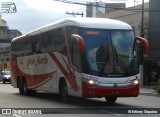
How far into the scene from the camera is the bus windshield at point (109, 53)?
17.9m

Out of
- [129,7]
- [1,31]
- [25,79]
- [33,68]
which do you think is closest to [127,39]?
[33,68]

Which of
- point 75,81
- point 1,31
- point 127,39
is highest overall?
point 127,39

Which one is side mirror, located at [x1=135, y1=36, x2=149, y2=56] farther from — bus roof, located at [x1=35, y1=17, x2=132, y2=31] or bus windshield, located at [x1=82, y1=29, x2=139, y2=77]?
bus roof, located at [x1=35, y1=17, x2=132, y2=31]

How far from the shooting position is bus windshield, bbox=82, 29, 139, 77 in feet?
58.6

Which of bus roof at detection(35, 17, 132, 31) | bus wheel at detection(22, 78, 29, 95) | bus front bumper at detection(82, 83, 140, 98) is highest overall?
bus roof at detection(35, 17, 132, 31)

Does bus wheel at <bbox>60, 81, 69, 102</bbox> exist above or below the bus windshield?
below

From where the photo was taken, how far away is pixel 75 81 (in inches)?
730

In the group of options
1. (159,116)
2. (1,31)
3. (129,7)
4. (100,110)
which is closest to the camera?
(159,116)

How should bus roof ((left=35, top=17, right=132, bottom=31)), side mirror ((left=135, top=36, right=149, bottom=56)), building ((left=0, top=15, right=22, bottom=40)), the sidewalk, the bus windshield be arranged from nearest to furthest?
1. the bus windshield
2. bus roof ((left=35, top=17, right=132, bottom=31))
3. side mirror ((left=135, top=36, right=149, bottom=56))
4. the sidewalk
5. building ((left=0, top=15, right=22, bottom=40))

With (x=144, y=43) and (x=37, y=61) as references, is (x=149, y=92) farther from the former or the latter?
(x=144, y=43)

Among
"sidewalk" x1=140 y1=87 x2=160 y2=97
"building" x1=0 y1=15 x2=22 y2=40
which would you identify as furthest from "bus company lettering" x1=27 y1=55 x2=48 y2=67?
"building" x1=0 y1=15 x2=22 y2=40

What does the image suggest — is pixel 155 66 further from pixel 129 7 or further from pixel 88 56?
pixel 88 56

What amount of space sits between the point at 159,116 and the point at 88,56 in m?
4.10

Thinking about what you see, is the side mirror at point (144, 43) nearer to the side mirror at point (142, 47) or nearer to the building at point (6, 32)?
the side mirror at point (142, 47)
